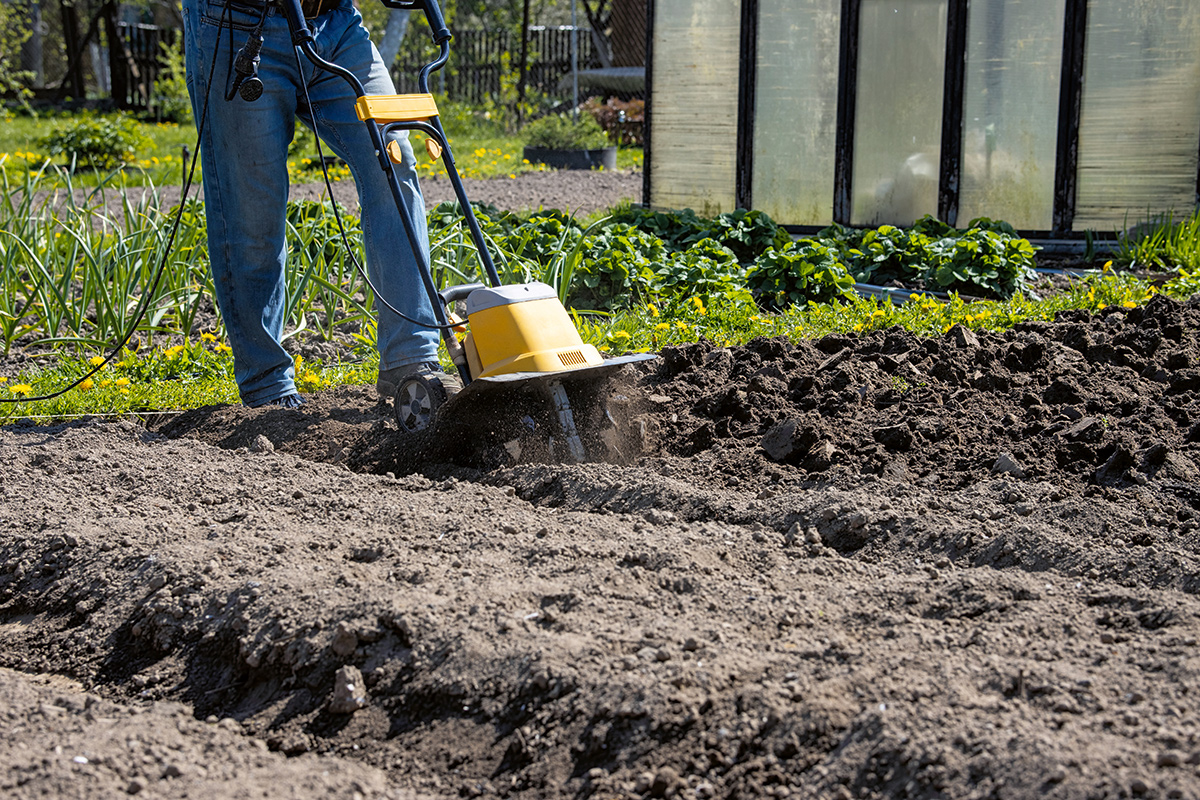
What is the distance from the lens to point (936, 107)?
715 cm

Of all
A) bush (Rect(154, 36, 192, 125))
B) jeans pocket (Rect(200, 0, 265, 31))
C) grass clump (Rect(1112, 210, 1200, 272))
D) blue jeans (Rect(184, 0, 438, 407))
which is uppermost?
bush (Rect(154, 36, 192, 125))

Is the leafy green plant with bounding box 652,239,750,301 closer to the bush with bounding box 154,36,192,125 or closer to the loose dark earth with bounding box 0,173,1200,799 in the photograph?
the loose dark earth with bounding box 0,173,1200,799

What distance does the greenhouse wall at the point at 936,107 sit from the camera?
684 cm

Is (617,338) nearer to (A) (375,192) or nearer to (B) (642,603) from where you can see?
(A) (375,192)

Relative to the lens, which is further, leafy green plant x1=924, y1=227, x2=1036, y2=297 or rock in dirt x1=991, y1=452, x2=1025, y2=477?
leafy green plant x1=924, y1=227, x2=1036, y2=297

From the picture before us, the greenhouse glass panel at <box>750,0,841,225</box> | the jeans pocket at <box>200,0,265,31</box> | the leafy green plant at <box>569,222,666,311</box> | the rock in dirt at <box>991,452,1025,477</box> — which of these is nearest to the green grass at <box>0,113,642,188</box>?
the greenhouse glass panel at <box>750,0,841,225</box>

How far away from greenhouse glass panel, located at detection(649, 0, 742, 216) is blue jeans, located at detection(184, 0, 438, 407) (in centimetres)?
415

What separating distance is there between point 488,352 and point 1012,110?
16.7ft

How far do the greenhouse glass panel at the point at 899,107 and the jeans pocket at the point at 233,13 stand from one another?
4.55 m

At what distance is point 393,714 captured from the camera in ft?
6.62

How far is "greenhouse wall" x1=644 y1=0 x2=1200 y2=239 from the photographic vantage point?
6840 mm

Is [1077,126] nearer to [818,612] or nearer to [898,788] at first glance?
[818,612]

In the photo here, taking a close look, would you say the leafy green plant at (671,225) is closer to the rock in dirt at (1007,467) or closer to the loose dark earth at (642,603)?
the loose dark earth at (642,603)

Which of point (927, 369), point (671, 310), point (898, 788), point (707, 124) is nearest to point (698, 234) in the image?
point (671, 310)
